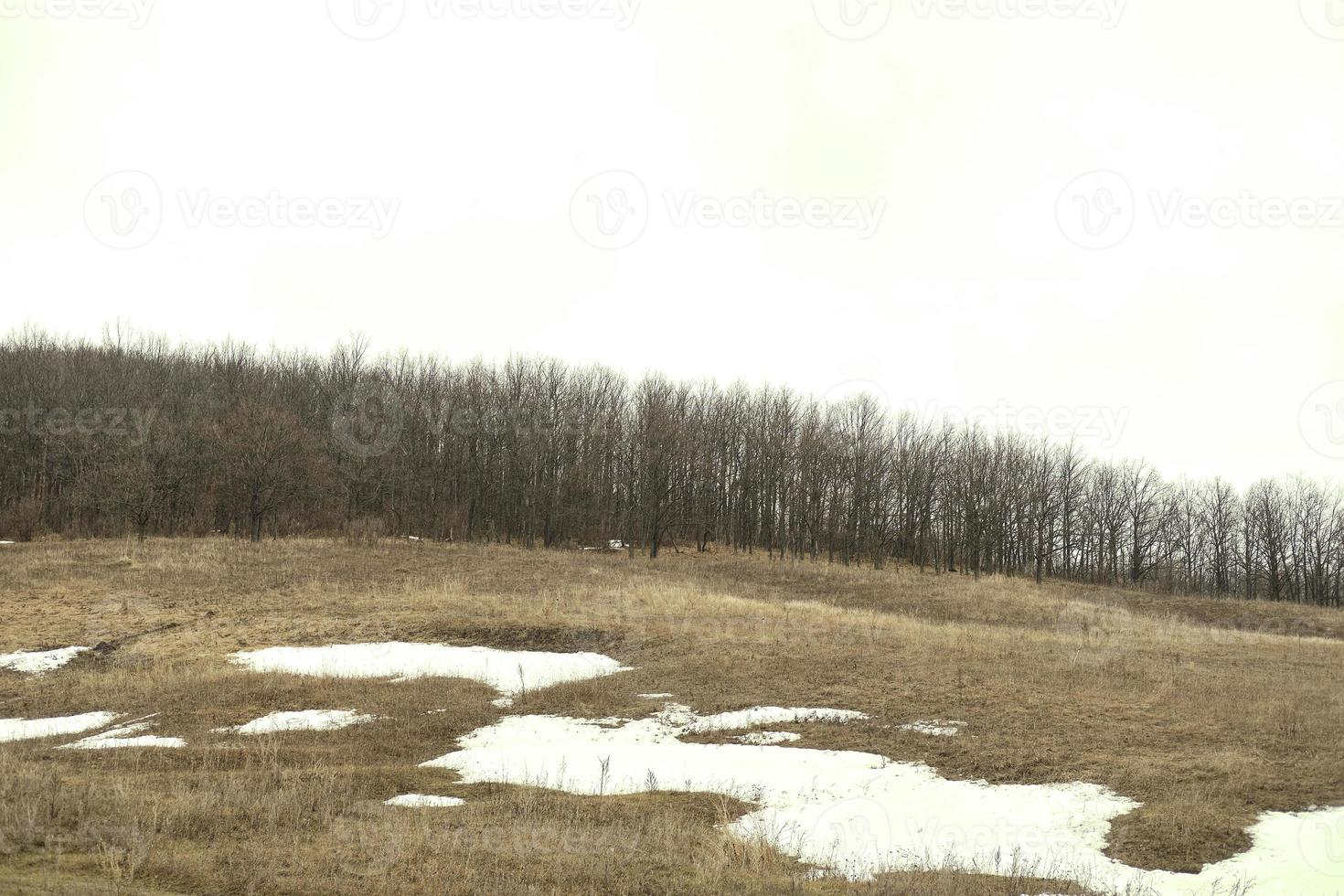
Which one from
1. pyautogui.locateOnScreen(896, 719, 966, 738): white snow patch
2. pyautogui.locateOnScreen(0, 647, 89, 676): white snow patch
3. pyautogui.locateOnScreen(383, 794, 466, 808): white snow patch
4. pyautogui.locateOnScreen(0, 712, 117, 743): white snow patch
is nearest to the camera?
pyautogui.locateOnScreen(383, 794, 466, 808): white snow patch

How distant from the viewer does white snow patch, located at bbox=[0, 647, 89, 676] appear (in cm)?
2361

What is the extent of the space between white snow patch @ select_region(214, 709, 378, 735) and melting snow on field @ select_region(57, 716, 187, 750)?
1.12m

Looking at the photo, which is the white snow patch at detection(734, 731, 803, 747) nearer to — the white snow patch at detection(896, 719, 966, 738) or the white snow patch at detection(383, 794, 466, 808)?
the white snow patch at detection(896, 719, 966, 738)

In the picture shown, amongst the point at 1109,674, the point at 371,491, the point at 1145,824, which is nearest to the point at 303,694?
the point at 1145,824

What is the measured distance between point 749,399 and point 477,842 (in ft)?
259

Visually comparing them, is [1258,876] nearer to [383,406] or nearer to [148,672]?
[148,672]

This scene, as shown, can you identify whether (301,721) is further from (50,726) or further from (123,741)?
(50,726)

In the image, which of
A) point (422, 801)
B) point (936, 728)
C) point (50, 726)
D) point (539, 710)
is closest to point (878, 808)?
point (936, 728)

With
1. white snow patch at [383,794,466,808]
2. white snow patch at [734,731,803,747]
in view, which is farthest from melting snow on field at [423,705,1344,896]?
white snow patch at [383,794,466,808]

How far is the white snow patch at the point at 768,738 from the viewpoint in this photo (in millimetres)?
15141

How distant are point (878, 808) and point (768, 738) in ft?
12.7

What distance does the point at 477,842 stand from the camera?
8.95 meters

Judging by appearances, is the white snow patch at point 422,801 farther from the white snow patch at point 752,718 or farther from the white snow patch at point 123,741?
the white snow patch at point 752,718

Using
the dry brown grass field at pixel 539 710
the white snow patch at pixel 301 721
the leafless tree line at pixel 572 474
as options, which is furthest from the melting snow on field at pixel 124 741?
the leafless tree line at pixel 572 474
